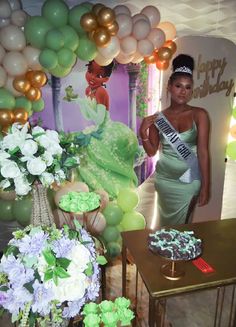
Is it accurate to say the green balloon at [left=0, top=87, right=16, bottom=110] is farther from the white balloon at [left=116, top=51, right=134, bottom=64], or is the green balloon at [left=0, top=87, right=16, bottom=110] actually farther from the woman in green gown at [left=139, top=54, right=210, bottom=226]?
the woman in green gown at [left=139, top=54, right=210, bottom=226]

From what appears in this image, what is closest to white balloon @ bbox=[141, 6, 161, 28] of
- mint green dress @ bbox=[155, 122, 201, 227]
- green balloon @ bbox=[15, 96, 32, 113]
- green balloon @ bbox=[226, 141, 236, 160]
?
mint green dress @ bbox=[155, 122, 201, 227]

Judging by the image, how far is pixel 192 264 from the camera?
7.38 ft

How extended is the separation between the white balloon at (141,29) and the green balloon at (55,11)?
2.11 feet

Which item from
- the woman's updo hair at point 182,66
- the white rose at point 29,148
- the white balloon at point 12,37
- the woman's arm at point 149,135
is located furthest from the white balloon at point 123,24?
the white rose at point 29,148

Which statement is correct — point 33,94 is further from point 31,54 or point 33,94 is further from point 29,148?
point 29,148

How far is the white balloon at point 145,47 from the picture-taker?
3234mm

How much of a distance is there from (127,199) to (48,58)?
5.33 ft

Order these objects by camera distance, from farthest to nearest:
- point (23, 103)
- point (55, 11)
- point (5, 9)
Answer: point (23, 103) → point (55, 11) → point (5, 9)

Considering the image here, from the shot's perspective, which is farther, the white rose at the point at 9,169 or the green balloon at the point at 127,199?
the green balloon at the point at 127,199

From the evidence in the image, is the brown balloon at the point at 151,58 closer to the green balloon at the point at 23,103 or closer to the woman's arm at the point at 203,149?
the woman's arm at the point at 203,149

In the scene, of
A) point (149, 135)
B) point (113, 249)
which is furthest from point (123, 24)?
point (113, 249)

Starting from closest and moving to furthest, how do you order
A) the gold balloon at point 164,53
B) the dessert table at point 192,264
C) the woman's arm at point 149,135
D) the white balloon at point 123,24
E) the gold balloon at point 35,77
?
1. the dessert table at point 192,264
2. the gold balloon at point 35,77
3. the white balloon at point 123,24
4. the gold balloon at point 164,53
5. the woman's arm at point 149,135

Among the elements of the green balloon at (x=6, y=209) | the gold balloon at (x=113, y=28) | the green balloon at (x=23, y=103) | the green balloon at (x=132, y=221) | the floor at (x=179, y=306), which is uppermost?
the gold balloon at (x=113, y=28)

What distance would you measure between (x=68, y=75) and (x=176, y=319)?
243 cm
